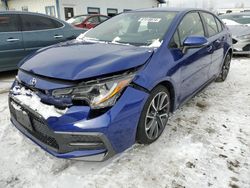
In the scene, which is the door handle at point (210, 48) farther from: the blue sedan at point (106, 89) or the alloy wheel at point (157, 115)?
the alloy wheel at point (157, 115)

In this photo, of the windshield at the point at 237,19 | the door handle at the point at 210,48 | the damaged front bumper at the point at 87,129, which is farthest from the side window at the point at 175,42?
the windshield at the point at 237,19

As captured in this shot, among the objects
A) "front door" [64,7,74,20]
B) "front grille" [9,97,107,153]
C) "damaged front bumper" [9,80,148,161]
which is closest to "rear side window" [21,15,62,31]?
"damaged front bumper" [9,80,148,161]

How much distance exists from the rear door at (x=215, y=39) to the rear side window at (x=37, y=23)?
136 inches

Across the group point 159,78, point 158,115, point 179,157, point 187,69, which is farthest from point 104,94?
point 187,69

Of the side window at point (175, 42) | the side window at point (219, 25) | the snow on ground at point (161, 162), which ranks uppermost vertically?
the side window at point (175, 42)

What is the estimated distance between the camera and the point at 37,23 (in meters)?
5.68

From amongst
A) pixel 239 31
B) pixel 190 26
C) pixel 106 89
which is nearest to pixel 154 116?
pixel 106 89

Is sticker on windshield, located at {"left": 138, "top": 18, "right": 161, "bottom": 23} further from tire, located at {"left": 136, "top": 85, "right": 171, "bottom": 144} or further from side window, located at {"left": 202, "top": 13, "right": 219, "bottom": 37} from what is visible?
side window, located at {"left": 202, "top": 13, "right": 219, "bottom": 37}

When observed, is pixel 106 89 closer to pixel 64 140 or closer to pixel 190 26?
pixel 64 140

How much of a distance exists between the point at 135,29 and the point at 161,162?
5.88ft

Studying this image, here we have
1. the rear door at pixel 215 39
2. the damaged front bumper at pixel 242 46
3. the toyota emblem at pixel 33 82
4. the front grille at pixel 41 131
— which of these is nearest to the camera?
the front grille at pixel 41 131

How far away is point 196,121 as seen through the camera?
355 cm

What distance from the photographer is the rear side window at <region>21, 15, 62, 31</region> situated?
17.9 feet

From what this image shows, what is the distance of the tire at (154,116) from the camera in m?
2.60
